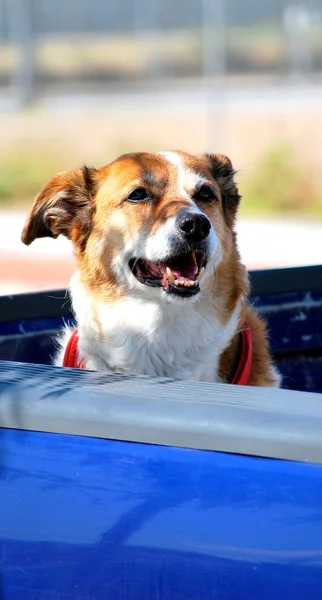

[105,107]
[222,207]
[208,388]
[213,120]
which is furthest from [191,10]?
[208,388]

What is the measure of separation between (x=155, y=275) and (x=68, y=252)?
30.6 ft

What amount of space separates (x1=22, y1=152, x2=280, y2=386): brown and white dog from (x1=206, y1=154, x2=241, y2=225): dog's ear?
13 cm

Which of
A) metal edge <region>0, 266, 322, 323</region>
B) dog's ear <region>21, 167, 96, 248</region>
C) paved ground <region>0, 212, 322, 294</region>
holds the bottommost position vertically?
paved ground <region>0, 212, 322, 294</region>

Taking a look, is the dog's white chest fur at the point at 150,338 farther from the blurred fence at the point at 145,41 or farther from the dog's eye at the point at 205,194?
the blurred fence at the point at 145,41

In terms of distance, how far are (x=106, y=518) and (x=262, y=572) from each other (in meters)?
0.26

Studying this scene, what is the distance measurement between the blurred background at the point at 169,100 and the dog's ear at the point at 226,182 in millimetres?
7741

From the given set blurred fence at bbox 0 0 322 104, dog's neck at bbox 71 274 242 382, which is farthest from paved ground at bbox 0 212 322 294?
dog's neck at bbox 71 274 242 382

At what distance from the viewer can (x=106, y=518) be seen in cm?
165

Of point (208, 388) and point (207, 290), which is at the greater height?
point (208, 388)

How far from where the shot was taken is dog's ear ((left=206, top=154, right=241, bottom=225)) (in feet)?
12.0

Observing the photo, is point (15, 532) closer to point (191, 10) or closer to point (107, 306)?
point (107, 306)

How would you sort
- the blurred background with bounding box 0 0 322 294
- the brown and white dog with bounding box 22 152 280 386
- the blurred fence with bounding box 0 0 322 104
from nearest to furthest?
the brown and white dog with bounding box 22 152 280 386, the blurred background with bounding box 0 0 322 294, the blurred fence with bounding box 0 0 322 104

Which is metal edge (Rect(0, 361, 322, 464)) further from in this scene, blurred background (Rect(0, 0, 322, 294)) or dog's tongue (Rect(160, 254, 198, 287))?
blurred background (Rect(0, 0, 322, 294))

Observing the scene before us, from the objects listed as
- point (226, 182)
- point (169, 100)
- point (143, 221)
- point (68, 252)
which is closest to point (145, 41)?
point (169, 100)
